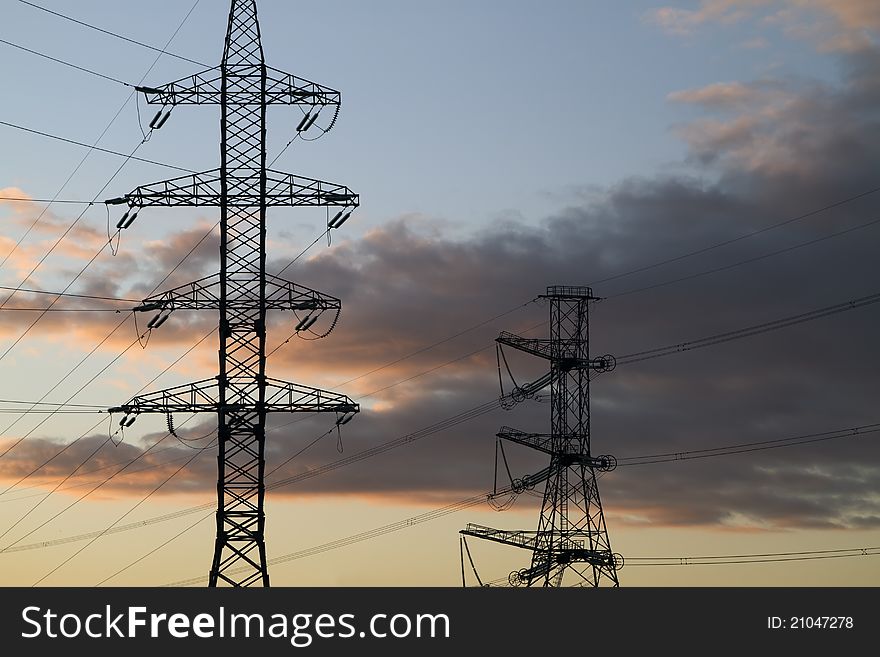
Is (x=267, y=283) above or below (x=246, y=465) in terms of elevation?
above

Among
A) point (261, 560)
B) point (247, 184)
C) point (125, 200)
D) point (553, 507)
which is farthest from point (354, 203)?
point (553, 507)

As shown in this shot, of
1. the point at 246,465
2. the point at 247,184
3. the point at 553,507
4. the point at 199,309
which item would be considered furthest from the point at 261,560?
the point at 553,507

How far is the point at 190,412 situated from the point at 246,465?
10.3ft

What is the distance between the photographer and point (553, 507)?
121 meters

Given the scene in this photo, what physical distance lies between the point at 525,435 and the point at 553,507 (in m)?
5.47

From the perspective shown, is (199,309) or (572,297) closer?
(199,309)

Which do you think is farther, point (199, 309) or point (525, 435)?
point (525, 435)
